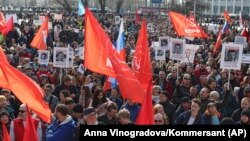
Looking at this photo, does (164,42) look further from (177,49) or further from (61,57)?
(61,57)

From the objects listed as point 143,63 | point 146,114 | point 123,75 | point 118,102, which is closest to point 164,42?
point 143,63

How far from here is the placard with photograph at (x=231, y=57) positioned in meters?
12.1

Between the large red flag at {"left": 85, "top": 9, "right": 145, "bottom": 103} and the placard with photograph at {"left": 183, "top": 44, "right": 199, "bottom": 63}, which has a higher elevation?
the large red flag at {"left": 85, "top": 9, "right": 145, "bottom": 103}

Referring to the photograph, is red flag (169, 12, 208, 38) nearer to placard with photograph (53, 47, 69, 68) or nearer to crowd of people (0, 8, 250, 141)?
crowd of people (0, 8, 250, 141)

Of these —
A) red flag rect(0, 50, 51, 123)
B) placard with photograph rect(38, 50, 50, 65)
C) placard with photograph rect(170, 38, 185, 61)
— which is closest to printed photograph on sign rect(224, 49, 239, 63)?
placard with photograph rect(170, 38, 185, 61)

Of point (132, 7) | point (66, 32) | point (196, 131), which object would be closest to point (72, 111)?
point (196, 131)

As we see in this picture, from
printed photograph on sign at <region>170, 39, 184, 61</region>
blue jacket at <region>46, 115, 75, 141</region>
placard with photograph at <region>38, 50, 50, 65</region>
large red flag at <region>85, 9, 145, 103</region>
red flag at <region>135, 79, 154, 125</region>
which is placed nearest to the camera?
red flag at <region>135, 79, 154, 125</region>

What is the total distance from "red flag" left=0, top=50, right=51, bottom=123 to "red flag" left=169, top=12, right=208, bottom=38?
11259 millimetres

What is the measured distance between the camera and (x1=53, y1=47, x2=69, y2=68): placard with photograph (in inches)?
508

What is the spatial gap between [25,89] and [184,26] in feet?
38.5

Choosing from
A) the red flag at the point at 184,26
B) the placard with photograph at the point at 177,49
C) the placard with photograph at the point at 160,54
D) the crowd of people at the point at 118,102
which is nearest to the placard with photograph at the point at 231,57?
the crowd of people at the point at 118,102

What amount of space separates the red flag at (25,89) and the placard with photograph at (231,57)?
18.9ft

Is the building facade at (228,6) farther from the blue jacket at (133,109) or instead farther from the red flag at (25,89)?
the red flag at (25,89)

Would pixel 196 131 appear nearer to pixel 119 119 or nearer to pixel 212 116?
pixel 119 119
